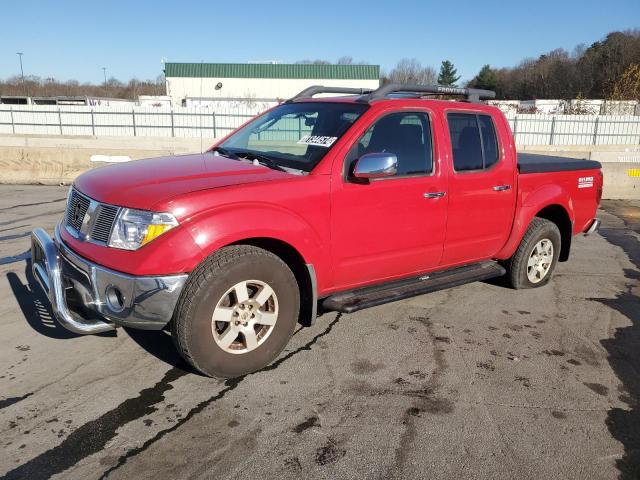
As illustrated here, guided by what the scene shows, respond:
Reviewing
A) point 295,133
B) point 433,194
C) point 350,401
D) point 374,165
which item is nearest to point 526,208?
point 433,194

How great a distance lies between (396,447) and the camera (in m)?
2.90

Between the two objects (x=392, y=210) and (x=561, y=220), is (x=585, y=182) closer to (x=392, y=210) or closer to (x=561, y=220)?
(x=561, y=220)

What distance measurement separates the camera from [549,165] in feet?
17.8

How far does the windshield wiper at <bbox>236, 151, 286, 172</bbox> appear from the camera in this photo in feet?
12.8

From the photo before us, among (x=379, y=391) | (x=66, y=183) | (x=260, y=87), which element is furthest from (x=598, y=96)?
(x=379, y=391)

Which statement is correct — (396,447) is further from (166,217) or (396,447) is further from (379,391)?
(166,217)

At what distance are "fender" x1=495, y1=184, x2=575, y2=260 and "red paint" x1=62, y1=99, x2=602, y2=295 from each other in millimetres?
14

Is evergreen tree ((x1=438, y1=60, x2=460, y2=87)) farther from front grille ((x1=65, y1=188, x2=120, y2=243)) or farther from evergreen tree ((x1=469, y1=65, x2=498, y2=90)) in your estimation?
front grille ((x1=65, y1=188, x2=120, y2=243))

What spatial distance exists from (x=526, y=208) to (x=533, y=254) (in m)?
0.66

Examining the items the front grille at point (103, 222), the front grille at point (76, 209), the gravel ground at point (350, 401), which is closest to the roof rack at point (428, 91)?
the gravel ground at point (350, 401)

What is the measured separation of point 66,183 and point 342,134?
→ 1118 centimetres

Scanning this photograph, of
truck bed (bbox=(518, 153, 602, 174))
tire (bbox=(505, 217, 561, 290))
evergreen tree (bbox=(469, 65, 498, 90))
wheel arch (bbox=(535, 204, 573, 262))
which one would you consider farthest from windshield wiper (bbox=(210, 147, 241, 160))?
evergreen tree (bbox=(469, 65, 498, 90))

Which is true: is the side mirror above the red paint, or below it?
above

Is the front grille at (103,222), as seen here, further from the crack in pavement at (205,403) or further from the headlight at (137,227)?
the crack in pavement at (205,403)
